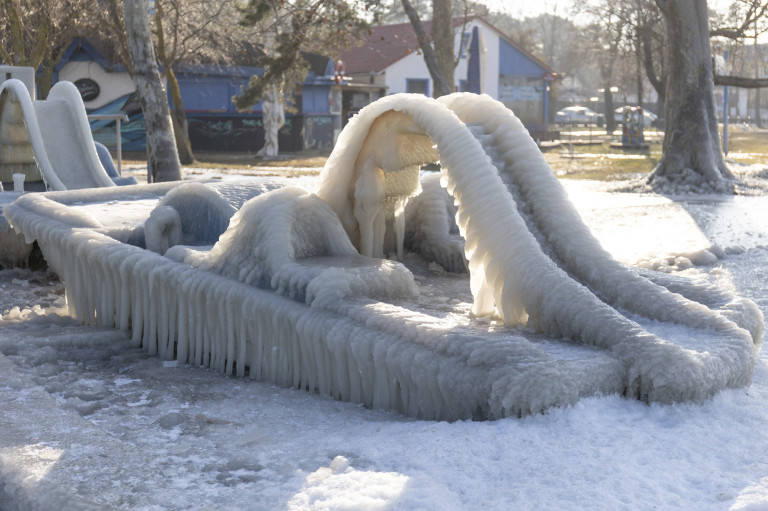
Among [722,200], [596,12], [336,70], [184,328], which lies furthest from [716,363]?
[596,12]

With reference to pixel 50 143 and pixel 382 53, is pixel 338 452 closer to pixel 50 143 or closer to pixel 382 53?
pixel 50 143

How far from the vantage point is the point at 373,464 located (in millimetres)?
2594

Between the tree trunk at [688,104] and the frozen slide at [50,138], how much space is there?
7897mm

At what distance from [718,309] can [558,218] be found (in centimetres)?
76

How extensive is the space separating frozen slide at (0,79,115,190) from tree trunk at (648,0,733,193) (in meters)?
7.90

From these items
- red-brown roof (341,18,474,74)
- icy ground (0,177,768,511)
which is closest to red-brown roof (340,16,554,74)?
red-brown roof (341,18,474,74)

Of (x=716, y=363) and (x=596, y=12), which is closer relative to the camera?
(x=716, y=363)

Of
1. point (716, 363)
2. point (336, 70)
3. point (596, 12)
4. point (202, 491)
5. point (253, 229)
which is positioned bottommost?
point (202, 491)

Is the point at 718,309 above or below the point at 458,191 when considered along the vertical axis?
below

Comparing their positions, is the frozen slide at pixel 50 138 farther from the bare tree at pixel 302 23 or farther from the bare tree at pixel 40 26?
the bare tree at pixel 40 26

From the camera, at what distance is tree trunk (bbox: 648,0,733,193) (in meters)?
12.9

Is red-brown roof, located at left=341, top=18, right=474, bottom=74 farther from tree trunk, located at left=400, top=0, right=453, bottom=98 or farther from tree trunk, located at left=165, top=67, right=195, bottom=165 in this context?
tree trunk, located at left=400, top=0, right=453, bottom=98

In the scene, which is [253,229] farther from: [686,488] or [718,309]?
[686,488]

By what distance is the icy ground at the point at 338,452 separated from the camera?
237 centimetres
